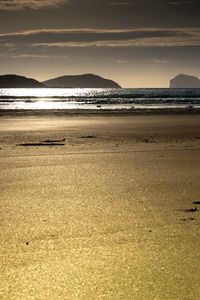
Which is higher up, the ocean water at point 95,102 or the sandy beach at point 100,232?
the sandy beach at point 100,232

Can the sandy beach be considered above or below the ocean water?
above

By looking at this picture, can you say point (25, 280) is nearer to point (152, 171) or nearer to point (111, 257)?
point (111, 257)

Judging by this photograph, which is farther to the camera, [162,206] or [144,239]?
[162,206]

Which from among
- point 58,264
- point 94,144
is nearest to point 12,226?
point 58,264

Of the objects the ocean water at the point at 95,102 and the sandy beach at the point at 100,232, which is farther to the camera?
the ocean water at the point at 95,102

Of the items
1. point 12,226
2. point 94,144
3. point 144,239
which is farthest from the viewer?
point 94,144

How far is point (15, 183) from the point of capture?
22.3 ft

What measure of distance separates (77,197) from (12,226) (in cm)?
140

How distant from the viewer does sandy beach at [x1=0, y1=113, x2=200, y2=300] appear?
3178mm

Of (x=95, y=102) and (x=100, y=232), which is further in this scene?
(x=95, y=102)

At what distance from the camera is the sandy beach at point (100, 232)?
10.4 ft

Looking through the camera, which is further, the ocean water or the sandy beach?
the ocean water

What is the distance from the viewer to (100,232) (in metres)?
4.38

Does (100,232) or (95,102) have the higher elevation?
(100,232)
